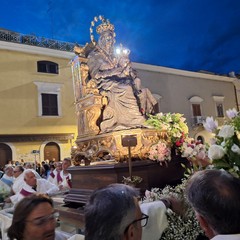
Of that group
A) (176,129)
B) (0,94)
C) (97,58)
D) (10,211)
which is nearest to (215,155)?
(176,129)

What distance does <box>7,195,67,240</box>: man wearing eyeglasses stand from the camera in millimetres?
1605

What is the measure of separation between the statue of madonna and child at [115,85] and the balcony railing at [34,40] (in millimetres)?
10374

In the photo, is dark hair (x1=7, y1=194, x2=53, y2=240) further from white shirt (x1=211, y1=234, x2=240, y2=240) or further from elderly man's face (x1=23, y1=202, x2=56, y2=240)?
white shirt (x1=211, y1=234, x2=240, y2=240)

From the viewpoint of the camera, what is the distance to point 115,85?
4.45m

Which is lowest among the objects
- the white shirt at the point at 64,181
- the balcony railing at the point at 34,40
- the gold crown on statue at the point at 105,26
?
the white shirt at the point at 64,181

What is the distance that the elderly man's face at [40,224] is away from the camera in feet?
5.25

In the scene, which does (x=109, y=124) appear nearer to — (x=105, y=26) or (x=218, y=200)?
(x=105, y=26)

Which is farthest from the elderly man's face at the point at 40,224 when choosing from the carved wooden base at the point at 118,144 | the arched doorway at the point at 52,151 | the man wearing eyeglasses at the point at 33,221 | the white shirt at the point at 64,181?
the arched doorway at the point at 52,151

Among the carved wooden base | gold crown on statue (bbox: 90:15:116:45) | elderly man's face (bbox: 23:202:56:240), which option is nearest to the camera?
elderly man's face (bbox: 23:202:56:240)

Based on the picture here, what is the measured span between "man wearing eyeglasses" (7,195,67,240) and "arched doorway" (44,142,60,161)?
40.6ft

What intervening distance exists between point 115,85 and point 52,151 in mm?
10177

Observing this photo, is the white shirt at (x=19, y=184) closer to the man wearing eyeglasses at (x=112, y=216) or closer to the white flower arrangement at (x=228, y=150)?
the white flower arrangement at (x=228, y=150)

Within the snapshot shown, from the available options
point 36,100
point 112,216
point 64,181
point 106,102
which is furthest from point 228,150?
point 36,100

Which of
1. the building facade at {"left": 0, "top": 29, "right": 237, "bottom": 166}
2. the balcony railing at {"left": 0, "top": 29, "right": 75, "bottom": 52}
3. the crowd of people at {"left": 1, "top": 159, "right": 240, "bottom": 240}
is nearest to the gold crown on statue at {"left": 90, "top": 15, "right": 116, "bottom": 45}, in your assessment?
the crowd of people at {"left": 1, "top": 159, "right": 240, "bottom": 240}
